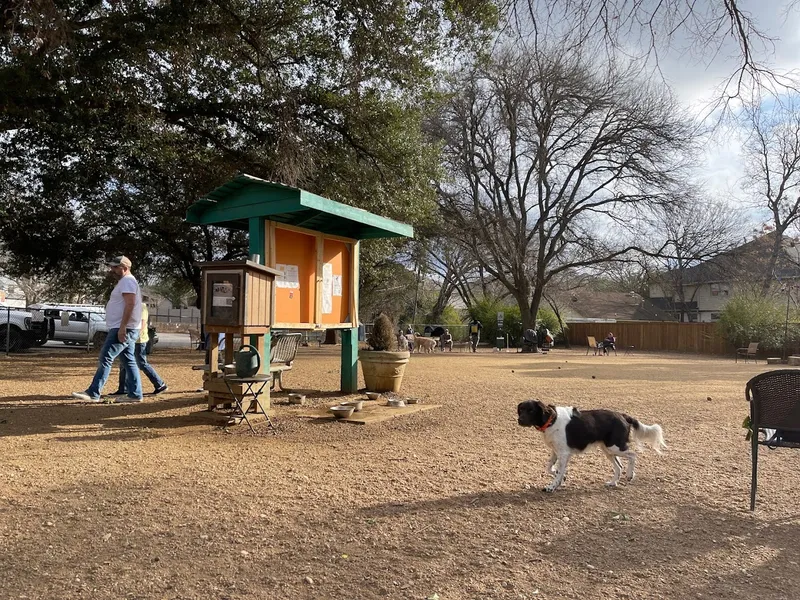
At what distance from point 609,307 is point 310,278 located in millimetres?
63157

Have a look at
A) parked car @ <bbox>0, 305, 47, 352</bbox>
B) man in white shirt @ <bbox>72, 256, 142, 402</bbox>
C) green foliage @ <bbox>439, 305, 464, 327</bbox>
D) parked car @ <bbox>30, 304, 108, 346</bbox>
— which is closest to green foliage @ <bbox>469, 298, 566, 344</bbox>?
green foliage @ <bbox>439, 305, 464, 327</bbox>

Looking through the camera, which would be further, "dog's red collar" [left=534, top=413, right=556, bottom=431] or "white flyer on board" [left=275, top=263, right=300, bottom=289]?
"white flyer on board" [left=275, top=263, right=300, bottom=289]

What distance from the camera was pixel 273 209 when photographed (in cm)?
760

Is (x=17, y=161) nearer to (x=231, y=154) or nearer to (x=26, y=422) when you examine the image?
(x=231, y=154)

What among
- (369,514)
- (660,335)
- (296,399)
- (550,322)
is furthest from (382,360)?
(550,322)

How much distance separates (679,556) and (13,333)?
19.7 metres

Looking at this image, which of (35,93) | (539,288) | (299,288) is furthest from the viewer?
(539,288)

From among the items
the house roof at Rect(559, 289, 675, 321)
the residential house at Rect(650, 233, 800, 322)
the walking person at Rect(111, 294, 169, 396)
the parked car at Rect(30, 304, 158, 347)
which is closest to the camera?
the walking person at Rect(111, 294, 169, 396)

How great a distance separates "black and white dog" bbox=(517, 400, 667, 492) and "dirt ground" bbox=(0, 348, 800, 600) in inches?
8.3

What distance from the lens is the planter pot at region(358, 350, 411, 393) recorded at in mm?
9930

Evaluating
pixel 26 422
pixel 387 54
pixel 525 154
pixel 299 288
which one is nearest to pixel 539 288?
pixel 525 154

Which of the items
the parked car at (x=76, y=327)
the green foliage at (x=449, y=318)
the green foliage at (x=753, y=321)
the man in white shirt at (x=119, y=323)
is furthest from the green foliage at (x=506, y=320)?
the man in white shirt at (x=119, y=323)

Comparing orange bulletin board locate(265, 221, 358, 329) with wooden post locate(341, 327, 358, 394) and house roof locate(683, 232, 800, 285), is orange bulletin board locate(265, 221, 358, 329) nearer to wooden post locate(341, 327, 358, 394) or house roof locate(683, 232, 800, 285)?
wooden post locate(341, 327, 358, 394)

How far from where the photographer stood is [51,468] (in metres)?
4.97
